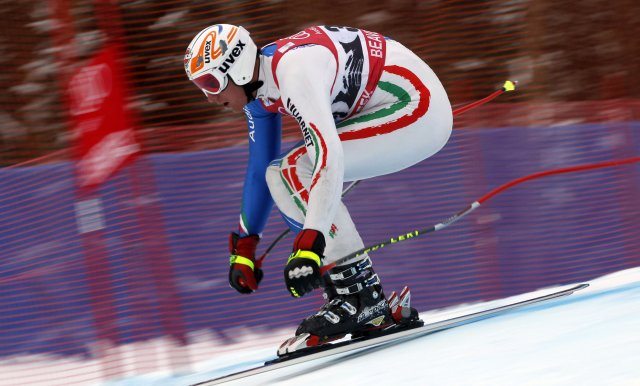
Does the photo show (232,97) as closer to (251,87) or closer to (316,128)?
(251,87)

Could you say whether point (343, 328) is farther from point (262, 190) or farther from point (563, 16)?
point (563, 16)

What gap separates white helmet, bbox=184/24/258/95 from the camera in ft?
12.1

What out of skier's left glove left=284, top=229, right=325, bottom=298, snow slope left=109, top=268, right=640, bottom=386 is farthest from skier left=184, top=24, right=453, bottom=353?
snow slope left=109, top=268, right=640, bottom=386

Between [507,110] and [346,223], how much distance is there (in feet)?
8.36

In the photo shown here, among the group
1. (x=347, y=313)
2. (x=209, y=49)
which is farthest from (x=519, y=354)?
(x=209, y=49)

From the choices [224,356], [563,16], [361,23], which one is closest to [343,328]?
[224,356]

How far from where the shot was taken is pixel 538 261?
6.07 m

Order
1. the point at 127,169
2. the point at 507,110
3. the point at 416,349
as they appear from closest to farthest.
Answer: the point at 416,349 → the point at 127,169 → the point at 507,110

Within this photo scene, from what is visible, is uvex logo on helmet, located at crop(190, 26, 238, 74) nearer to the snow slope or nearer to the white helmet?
the white helmet

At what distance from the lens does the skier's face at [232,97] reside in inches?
148

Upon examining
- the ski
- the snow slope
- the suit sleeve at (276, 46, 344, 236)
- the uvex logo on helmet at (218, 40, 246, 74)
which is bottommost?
the snow slope

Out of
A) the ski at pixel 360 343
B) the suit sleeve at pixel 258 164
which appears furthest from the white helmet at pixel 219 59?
the ski at pixel 360 343

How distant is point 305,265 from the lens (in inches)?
134

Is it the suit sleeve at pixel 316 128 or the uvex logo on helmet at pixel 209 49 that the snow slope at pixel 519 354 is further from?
the uvex logo on helmet at pixel 209 49
